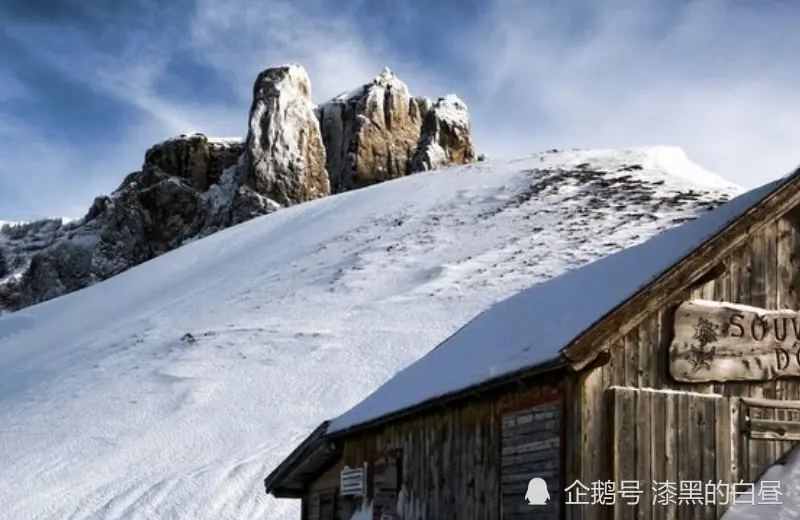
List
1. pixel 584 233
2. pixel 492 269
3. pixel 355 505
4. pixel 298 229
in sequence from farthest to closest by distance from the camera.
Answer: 1. pixel 298 229
2. pixel 584 233
3. pixel 492 269
4. pixel 355 505

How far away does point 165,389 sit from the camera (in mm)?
33688

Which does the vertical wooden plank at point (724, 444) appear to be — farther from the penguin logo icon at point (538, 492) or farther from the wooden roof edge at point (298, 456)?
the wooden roof edge at point (298, 456)

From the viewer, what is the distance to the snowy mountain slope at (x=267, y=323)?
87.4 feet

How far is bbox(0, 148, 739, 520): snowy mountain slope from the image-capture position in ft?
87.4

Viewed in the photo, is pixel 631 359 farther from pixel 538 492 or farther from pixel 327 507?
pixel 327 507

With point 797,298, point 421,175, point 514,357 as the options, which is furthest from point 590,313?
point 421,175

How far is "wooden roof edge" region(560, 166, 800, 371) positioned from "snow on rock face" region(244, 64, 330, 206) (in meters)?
80.5

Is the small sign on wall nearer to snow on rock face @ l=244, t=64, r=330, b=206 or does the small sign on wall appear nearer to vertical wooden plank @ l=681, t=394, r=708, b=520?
vertical wooden plank @ l=681, t=394, r=708, b=520

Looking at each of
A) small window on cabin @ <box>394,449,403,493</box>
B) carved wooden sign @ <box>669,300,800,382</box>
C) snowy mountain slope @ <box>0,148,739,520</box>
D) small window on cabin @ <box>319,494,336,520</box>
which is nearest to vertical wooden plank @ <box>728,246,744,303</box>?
carved wooden sign @ <box>669,300,800,382</box>

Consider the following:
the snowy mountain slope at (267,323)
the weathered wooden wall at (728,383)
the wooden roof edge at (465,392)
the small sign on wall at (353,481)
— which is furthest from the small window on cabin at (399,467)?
the snowy mountain slope at (267,323)

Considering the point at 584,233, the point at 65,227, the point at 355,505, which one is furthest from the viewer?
the point at 65,227

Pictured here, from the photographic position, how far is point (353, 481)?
14273mm

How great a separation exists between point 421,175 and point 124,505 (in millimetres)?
44833

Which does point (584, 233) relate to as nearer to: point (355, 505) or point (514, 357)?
point (355, 505)
